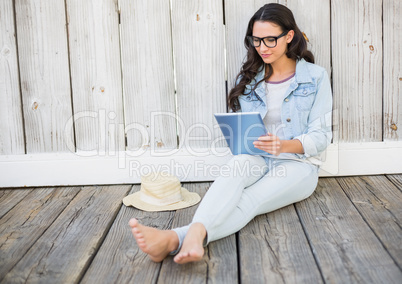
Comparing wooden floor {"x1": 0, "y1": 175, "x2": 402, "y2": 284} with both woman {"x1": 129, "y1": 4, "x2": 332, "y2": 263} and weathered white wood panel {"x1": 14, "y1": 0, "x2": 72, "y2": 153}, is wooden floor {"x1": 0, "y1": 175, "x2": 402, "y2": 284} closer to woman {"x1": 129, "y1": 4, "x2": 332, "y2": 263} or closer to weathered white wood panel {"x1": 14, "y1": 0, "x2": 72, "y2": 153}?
woman {"x1": 129, "y1": 4, "x2": 332, "y2": 263}

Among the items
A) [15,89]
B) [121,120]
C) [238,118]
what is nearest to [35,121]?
[15,89]

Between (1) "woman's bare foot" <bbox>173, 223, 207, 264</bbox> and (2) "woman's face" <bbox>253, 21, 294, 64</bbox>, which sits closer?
(1) "woman's bare foot" <bbox>173, 223, 207, 264</bbox>

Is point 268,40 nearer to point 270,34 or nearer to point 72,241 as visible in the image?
point 270,34

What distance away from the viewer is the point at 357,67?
92.6 inches

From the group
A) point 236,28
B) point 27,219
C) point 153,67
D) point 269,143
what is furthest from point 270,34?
point 27,219

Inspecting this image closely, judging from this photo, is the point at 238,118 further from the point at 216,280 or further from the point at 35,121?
the point at 35,121

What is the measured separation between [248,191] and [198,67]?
0.80 metres

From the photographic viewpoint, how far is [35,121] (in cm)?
239

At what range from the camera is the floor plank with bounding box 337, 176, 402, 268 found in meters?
1.65

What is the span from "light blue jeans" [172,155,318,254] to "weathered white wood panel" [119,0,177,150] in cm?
56

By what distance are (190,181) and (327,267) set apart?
1121 millimetres

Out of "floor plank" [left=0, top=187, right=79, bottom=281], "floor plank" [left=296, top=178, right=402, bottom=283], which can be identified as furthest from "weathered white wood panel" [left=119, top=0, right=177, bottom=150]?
"floor plank" [left=296, top=178, right=402, bottom=283]

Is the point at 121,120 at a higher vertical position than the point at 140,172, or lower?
higher

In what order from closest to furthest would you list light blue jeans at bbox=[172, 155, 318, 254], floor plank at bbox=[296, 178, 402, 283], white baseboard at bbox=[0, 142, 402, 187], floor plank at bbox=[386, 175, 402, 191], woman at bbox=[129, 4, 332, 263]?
floor plank at bbox=[296, 178, 402, 283] → light blue jeans at bbox=[172, 155, 318, 254] → woman at bbox=[129, 4, 332, 263] → floor plank at bbox=[386, 175, 402, 191] → white baseboard at bbox=[0, 142, 402, 187]
